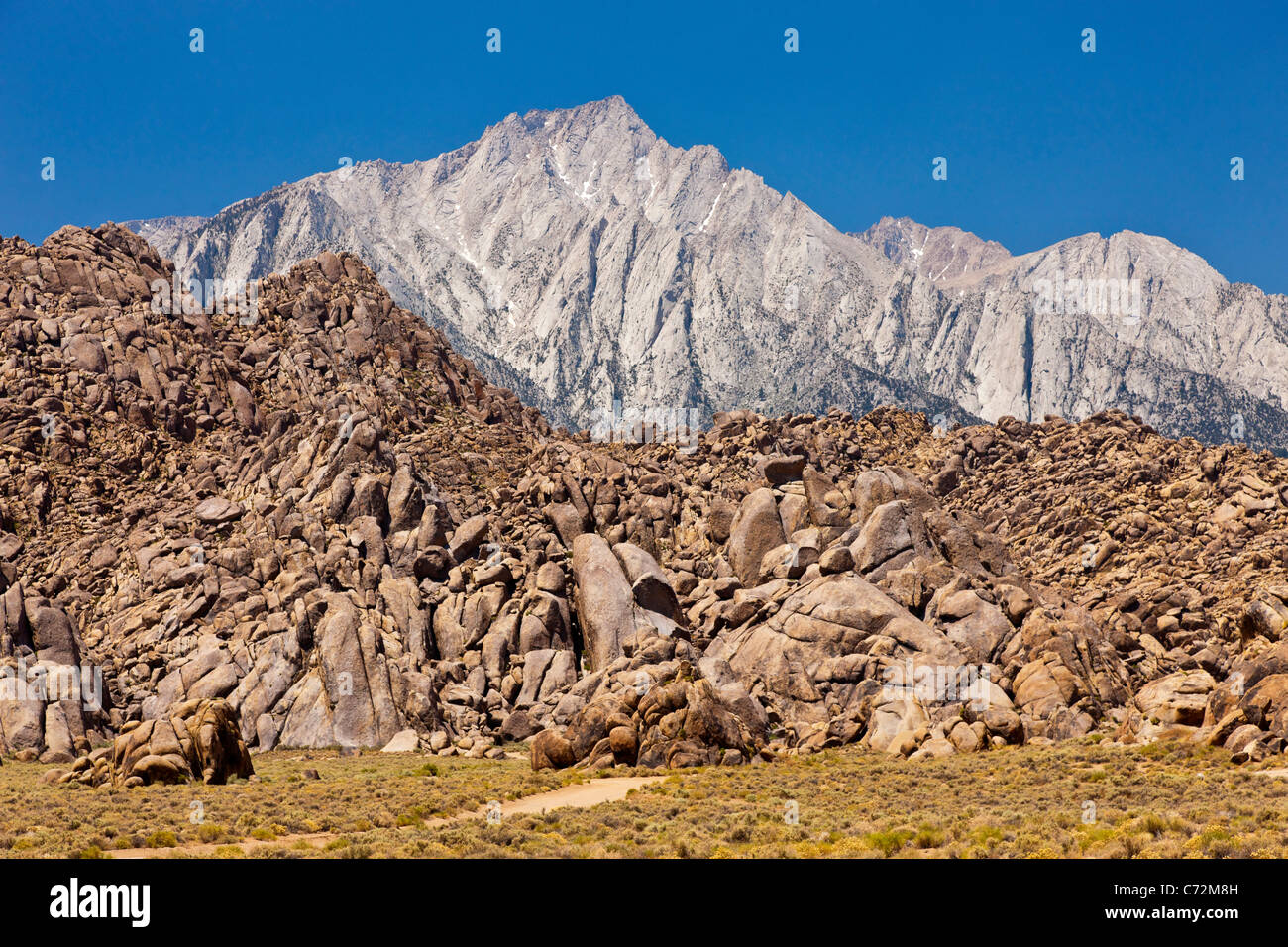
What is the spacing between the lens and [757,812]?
34281mm

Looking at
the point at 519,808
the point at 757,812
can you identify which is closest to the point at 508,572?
the point at 519,808

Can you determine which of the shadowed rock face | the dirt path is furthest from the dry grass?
the shadowed rock face

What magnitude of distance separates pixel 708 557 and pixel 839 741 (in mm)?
31571

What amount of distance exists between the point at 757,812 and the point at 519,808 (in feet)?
31.6

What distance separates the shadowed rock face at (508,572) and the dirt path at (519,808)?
5.35 meters

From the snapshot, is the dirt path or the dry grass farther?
the dirt path

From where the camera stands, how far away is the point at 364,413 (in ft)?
308

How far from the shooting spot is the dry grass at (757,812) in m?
27.1

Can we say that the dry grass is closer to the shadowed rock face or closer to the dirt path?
the dirt path

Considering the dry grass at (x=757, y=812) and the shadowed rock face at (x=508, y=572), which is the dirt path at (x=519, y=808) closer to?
the dry grass at (x=757, y=812)

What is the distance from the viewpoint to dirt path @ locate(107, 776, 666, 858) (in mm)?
27938

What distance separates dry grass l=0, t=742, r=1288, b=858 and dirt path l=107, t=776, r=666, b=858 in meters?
0.37
